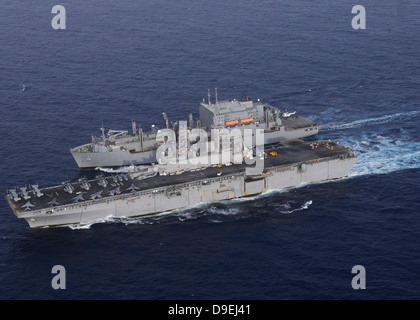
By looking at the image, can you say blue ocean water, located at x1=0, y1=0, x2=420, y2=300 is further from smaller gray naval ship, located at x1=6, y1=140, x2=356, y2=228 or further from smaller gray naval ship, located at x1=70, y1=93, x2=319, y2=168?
smaller gray naval ship, located at x1=70, y1=93, x2=319, y2=168

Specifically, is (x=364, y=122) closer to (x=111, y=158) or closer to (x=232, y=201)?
(x=232, y=201)

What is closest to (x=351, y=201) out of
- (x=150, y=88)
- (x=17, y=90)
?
(x=150, y=88)

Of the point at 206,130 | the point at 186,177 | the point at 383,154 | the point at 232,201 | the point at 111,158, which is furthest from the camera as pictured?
the point at 206,130

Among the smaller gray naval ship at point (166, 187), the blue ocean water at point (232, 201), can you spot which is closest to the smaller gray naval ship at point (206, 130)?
the blue ocean water at point (232, 201)

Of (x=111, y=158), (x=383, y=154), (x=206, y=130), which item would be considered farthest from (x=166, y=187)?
(x=383, y=154)

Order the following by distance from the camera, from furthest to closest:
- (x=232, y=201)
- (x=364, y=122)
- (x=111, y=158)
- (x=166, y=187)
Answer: (x=364, y=122) → (x=111, y=158) → (x=232, y=201) → (x=166, y=187)
